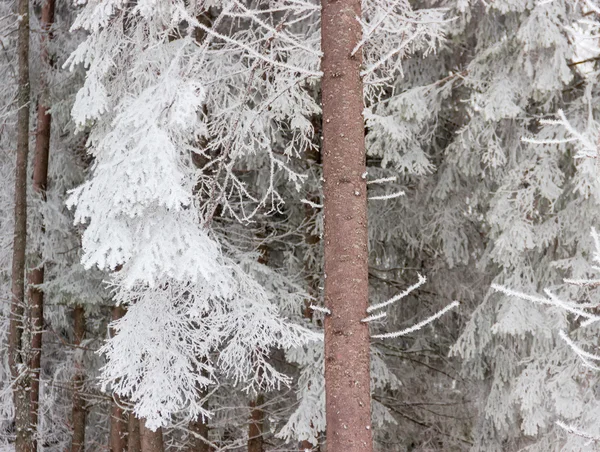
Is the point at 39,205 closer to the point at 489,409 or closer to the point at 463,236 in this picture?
the point at 463,236

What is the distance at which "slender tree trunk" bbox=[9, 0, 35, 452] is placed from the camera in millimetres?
7797

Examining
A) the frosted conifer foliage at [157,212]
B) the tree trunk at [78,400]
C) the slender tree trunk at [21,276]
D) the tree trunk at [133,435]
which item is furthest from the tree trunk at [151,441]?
the tree trunk at [78,400]

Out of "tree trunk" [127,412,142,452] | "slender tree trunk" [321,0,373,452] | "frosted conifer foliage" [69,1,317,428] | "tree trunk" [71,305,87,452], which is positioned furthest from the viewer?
"tree trunk" [71,305,87,452]

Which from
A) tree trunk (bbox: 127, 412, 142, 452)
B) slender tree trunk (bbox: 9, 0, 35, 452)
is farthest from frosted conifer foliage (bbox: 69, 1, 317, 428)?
tree trunk (bbox: 127, 412, 142, 452)

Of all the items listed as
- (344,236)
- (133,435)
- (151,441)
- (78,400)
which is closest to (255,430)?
(133,435)

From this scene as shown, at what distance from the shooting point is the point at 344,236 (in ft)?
12.1

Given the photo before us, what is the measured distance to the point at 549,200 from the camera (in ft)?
23.7

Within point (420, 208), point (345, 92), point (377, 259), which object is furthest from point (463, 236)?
point (345, 92)

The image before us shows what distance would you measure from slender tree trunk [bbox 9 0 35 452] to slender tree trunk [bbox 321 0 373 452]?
533cm

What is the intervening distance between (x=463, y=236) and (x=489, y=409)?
2.28 meters

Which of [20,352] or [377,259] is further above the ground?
[377,259]

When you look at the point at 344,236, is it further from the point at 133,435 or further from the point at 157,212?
the point at 133,435

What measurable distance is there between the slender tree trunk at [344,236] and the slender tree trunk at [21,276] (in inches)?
210

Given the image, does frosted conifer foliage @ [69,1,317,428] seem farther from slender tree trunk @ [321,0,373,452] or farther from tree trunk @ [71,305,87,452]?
tree trunk @ [71,305,87,452]
